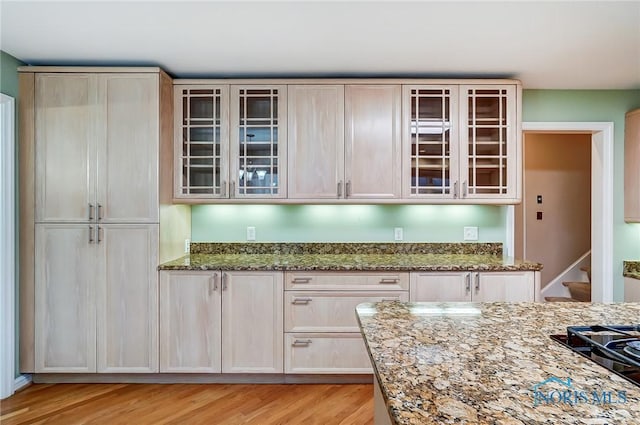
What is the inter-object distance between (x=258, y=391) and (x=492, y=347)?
2.05 m

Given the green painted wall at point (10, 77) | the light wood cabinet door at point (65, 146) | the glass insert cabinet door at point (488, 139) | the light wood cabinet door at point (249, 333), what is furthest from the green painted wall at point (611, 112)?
the green painted wall at point (10, 77)

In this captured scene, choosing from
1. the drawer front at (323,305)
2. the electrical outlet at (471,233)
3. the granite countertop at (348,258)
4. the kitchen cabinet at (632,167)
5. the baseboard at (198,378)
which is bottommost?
the baseboard at (198,378)

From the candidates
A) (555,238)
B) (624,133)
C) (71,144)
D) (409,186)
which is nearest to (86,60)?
(71,144)

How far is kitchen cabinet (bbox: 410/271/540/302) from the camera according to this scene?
2664 millimetres

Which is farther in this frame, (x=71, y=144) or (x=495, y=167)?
(x=495, y=167)

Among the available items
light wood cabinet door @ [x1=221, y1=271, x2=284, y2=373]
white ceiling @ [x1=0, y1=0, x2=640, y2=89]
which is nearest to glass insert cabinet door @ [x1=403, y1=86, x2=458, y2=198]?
white ceiling @ [x1=0, y1=0, x2=640, y2=89]

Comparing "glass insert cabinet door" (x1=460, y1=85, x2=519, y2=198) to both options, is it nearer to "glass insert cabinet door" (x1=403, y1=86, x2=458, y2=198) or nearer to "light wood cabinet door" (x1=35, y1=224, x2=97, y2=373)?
"glass insert cabinet door" (x1=403, y1=86, x2=458, y2=198)

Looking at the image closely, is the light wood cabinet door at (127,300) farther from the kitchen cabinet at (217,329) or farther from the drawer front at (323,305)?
the drawer front at (323,305)

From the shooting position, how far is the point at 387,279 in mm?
2676

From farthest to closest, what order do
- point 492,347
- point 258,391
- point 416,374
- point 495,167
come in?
point 495,167 < point 258,391 < point 492,347 < point 416,374

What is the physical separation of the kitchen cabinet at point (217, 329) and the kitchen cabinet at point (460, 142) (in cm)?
148

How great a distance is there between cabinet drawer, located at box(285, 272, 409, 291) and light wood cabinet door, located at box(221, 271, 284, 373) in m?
0.21

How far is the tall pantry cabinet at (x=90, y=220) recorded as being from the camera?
2.62 metres

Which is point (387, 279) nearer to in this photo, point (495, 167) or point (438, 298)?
point (438, 298)
